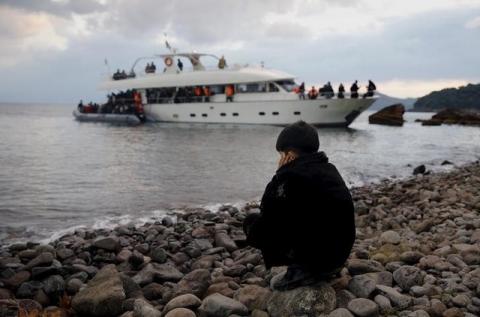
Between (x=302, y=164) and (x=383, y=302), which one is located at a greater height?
(x=302, y=164)

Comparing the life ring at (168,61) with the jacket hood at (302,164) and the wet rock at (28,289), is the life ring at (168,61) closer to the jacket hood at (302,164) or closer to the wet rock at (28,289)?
the wet rock at (28,289)

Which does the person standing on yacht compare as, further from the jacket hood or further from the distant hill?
the distant hill

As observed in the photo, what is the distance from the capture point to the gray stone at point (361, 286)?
10.8ft

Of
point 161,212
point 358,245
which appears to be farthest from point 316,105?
point 358,245

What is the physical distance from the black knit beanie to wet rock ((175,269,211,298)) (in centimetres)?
140

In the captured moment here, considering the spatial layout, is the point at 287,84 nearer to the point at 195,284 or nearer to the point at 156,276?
the point at 156,276

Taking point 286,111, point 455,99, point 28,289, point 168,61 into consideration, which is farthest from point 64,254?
point 455,99

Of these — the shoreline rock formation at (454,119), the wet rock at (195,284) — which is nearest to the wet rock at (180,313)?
the wet rock at (195,284)

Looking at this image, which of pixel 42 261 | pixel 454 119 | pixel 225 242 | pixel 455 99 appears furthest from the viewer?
pixel 455 99

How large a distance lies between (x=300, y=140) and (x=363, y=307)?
3.76ft

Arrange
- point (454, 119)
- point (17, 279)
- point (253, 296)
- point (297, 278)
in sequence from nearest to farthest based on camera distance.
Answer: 1. point (297, 278)
2. point (253, 296)
3. point (17, 279)
4. point (454, 119)

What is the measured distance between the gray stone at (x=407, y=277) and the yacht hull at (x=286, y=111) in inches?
1072

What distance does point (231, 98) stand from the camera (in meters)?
33.0

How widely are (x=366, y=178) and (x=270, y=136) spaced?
1250cm
